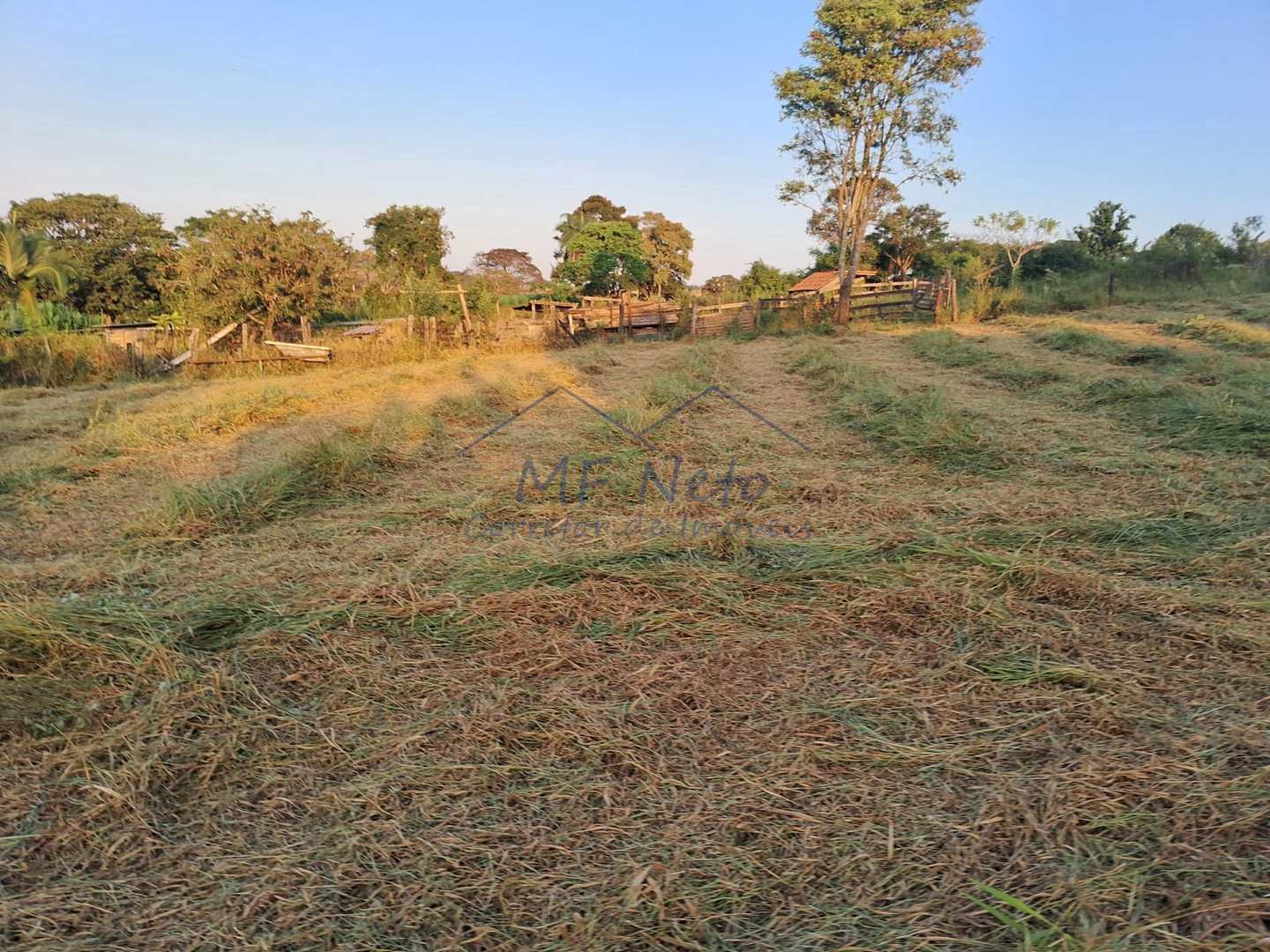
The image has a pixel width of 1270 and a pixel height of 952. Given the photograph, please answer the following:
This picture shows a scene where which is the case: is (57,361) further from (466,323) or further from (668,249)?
(668,249)

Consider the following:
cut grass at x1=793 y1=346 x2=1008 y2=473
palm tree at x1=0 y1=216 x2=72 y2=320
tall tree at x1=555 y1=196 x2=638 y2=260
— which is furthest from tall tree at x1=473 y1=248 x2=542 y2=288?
cut grass at x1=793 y1=346 x2=1008 y2=473

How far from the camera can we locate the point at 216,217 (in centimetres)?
1216

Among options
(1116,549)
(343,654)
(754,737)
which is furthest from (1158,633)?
(343,654)

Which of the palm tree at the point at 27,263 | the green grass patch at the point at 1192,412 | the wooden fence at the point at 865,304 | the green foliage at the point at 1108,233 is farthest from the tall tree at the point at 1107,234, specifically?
the palm tree at the point at 27,263

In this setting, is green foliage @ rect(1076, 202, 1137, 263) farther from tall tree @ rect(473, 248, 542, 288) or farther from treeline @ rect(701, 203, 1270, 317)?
tall tree @ rect(473, 248, 542, 288)

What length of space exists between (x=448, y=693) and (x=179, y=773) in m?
0.66

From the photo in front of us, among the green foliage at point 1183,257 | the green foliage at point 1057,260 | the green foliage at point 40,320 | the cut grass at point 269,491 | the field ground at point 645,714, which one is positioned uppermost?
the green foliage at point 1057,260

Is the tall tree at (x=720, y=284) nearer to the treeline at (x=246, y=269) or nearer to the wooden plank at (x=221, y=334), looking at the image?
the treeline at (x=246, y=269)

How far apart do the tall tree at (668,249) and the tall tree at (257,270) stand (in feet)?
73.7

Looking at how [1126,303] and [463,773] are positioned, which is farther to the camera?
[1126,303]

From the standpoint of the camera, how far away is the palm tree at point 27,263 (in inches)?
626

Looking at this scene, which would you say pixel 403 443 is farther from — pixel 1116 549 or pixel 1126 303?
pixel 1126 303

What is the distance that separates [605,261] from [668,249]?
25.7 feet

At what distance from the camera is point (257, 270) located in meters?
12.1
